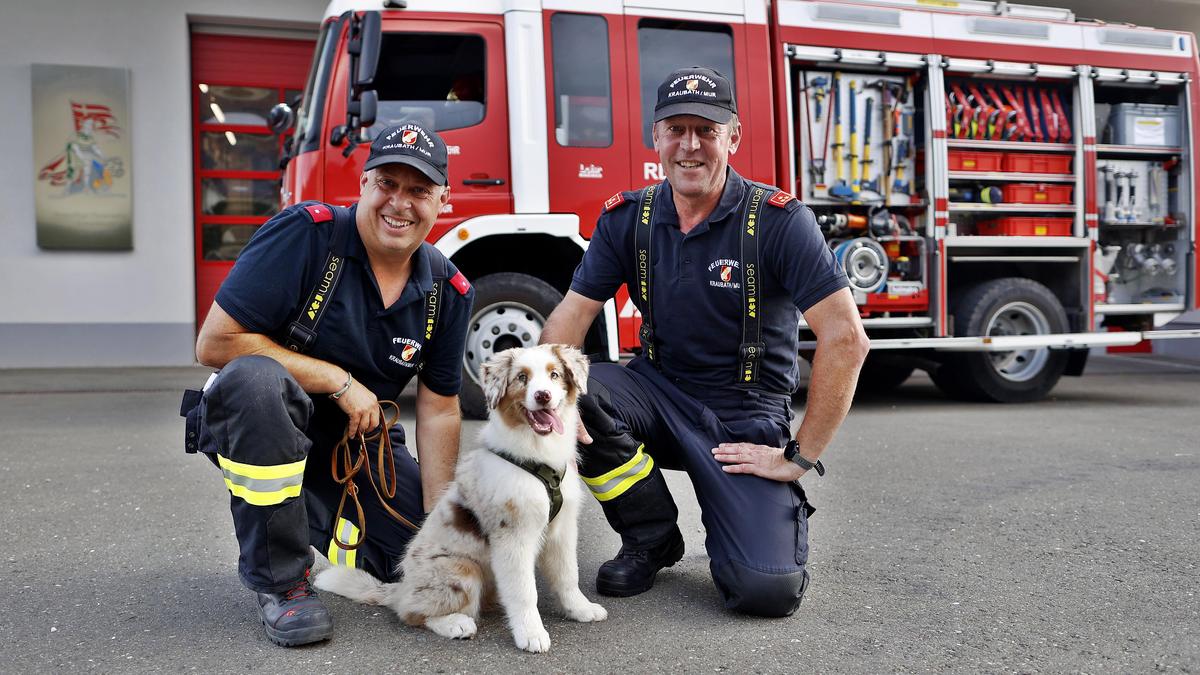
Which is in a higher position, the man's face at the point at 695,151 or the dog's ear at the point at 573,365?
the man's face at the point at 695,151

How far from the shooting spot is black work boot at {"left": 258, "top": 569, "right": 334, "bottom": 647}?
8.74 feet

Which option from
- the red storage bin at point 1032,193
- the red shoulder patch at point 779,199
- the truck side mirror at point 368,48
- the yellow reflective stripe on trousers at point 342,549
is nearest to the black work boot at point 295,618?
the yellow reflective stripe on trousers at point 342,549

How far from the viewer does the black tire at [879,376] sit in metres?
9.06

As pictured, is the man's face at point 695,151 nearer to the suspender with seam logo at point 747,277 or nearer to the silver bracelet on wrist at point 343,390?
the suspender with seam logo at point 747,277

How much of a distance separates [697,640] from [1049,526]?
209 centimetres

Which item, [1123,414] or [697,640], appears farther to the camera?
[1123,414]

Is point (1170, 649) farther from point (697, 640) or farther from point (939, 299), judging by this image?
point (939, 299)

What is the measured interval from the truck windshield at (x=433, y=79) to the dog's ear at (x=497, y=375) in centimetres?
401

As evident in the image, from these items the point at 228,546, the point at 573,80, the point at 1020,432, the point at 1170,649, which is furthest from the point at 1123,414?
the point at 228,546

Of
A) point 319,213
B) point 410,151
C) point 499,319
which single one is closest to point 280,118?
point 499,319

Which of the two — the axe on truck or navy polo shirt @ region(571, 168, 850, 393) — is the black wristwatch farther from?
the axe on truck

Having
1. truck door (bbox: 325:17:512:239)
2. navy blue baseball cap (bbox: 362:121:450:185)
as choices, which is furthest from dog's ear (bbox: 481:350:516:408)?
truck door (bbox: 325:17:512:239)

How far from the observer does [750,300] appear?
3.36m

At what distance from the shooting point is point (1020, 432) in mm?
6598
